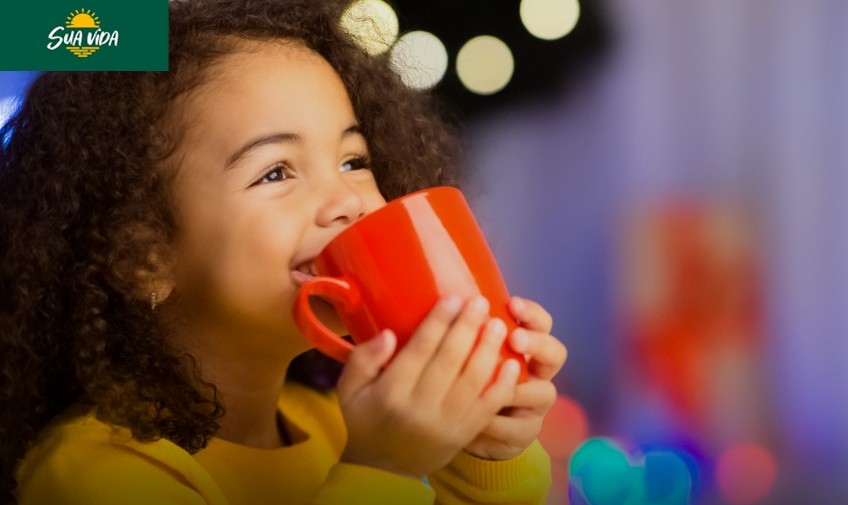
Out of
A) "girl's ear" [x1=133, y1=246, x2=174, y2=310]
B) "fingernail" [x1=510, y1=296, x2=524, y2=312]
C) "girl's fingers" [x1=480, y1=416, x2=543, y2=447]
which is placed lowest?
"girl's fingers" [x1=480, y1=416, x2=543, y2=447]

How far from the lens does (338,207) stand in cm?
84

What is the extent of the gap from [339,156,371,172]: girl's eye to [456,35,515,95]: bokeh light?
0.56 m

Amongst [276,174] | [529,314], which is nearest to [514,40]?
[276,174]

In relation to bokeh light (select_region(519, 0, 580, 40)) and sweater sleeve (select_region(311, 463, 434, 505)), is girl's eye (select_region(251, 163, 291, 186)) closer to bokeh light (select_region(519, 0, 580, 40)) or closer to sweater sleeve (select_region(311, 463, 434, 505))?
sweater sleeve (select_region(311, 463, 434, 505))

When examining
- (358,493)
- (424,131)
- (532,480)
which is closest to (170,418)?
(358,493)

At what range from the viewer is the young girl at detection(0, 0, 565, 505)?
0.85 meters

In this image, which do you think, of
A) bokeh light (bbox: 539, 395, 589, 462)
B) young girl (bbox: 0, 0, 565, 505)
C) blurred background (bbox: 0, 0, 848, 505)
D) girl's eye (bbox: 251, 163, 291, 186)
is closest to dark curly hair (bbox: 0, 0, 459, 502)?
young girl (bbox: 0, 0, 565, 505)

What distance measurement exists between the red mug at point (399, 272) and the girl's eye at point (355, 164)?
Result: 257mm

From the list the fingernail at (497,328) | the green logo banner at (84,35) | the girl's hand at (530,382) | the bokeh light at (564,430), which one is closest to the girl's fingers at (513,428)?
the girl's hand at (530,382)

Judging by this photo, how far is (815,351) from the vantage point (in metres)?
1.45

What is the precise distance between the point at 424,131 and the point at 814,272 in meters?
0.71

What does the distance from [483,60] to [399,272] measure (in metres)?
0.89

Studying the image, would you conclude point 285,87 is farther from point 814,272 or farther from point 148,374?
point 814,272

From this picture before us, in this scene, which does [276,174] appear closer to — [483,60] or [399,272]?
[399,272]
